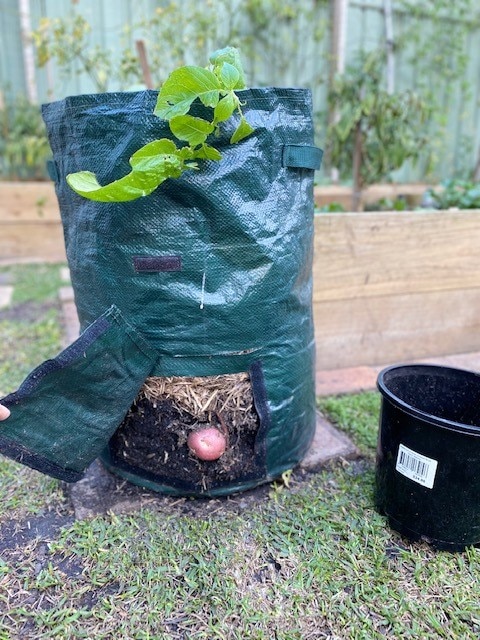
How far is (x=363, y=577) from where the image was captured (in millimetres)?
1106

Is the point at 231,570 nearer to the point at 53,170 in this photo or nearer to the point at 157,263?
the point at 157,263

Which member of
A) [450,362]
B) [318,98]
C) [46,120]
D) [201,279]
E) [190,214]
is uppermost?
[318,98]

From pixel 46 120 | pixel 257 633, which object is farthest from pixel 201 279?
pixel 257 633

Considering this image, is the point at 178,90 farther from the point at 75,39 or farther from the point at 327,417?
the point at 75,39

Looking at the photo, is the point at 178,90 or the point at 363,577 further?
the point at 363,577

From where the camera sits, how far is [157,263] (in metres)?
1.14

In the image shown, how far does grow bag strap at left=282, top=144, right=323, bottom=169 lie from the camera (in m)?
1.19

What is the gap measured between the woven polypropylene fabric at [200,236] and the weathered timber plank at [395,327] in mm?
879

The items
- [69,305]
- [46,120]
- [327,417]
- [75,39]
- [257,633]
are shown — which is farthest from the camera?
[75,39]

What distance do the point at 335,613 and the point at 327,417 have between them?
83 centimetres

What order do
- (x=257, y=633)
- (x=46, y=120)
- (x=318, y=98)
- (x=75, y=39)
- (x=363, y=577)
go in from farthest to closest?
(x=318, y=98)
(x=75, y=39)
(x=46, y=120)
(x=363, y=577)
(x=257, y=633)

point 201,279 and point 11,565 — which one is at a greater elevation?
point 201,279

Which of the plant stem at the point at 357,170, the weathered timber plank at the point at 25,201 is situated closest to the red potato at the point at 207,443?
the plant stem at the point at 357,170

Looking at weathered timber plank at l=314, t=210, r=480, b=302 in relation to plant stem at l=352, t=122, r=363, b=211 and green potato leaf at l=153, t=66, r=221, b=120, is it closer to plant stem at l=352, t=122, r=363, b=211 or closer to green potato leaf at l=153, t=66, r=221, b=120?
plant stem at l=352, t=122, r=363, b=211
